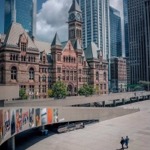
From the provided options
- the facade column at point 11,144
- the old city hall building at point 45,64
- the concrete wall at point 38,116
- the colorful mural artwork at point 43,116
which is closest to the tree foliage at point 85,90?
the old city hall building at point 45,64

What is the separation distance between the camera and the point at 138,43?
611ft

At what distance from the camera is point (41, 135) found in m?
37.7

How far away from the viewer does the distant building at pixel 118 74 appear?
176750 millimetres

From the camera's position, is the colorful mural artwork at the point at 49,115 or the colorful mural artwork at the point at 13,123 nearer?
the colorful mural artwork at the point at 13,123

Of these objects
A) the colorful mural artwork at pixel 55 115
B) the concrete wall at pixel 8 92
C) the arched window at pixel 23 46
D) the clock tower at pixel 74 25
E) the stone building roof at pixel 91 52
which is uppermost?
the clock tower at pixel 74 25

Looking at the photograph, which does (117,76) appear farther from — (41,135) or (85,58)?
(41,135)

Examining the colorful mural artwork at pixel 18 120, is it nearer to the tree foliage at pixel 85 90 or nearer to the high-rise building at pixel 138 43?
the tree foliage at pixel 85 90

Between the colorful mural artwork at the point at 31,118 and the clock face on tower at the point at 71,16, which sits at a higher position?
the clock face on tower at the point at 71,16

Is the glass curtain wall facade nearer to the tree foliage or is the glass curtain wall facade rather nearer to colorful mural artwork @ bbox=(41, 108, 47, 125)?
the tree foliage

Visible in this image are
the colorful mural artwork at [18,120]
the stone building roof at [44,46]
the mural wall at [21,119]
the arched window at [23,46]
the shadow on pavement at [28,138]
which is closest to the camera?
the mural wall at [21,119]

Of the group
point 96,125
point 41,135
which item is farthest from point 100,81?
point 41,135

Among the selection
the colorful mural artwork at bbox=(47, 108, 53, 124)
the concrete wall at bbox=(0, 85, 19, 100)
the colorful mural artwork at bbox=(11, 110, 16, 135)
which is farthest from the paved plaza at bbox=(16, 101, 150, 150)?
the concrete wall at bbox=(0, 85, 19, 100)

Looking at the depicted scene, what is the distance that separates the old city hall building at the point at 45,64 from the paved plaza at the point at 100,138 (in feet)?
100

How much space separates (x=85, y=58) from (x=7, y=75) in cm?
4344
